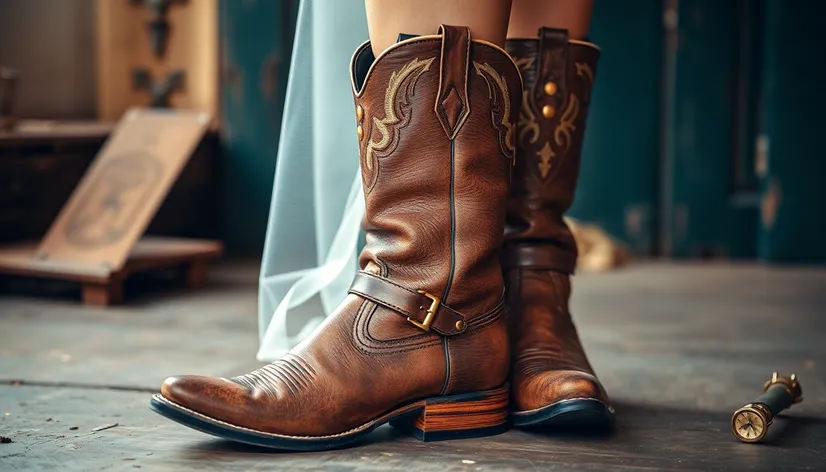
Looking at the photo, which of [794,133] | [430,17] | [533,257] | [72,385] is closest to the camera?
[430,17]

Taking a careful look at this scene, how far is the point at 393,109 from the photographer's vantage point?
1.11 meters

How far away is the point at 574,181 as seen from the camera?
1.36 metres

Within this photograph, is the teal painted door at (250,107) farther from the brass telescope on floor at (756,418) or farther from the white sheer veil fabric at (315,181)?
the brass telescope on floor at (756,418)

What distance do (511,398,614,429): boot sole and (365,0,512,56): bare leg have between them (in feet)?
1.46

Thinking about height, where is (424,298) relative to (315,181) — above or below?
below

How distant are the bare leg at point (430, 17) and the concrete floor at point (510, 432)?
49 cm

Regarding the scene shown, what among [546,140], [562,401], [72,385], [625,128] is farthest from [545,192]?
[625,128]

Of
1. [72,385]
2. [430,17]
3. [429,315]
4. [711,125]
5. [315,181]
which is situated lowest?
[72,385]

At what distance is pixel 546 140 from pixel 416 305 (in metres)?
0.35

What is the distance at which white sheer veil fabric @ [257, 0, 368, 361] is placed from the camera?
1.41 metres

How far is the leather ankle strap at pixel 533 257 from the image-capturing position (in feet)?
4.24

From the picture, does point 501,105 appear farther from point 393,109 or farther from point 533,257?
point 533,257

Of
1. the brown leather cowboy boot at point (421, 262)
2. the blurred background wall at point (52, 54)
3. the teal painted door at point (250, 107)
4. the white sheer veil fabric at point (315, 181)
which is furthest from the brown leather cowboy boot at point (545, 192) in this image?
the blurred background wall at point (52, 54)

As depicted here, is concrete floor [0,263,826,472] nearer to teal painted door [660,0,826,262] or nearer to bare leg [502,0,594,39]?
teal painted door [660,0,826,262]
